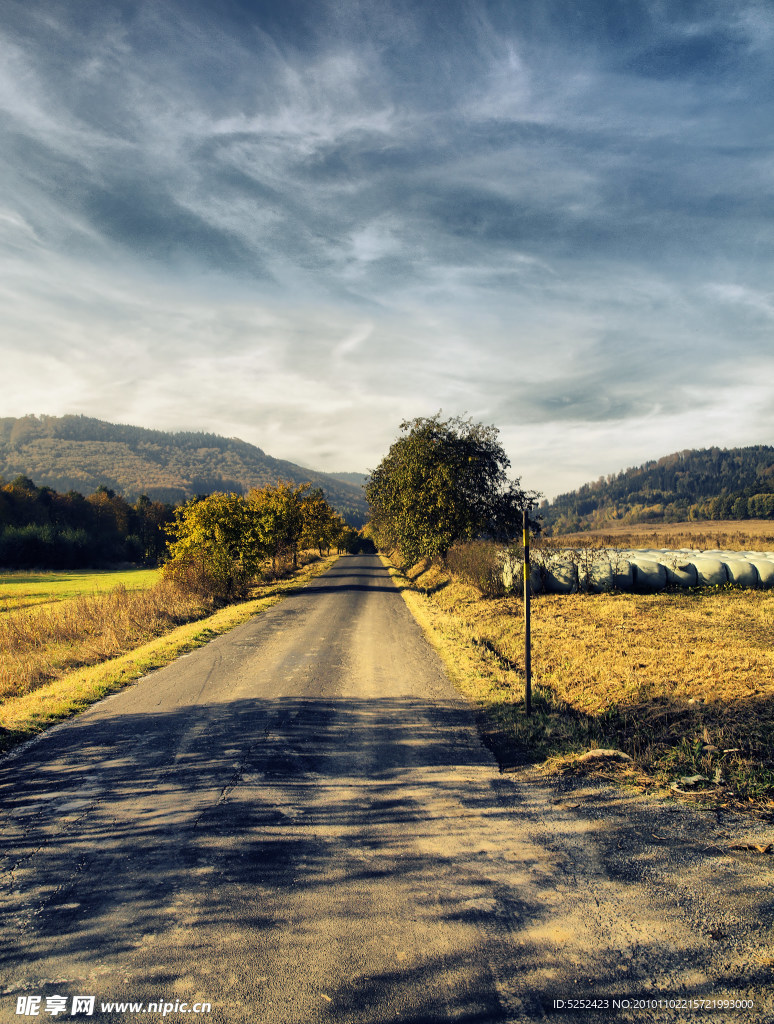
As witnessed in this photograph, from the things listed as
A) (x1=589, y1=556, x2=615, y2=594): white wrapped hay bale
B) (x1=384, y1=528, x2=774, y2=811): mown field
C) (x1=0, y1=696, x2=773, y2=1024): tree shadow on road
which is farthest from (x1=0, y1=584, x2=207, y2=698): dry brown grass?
(x1=589, y1=556, x2=615, y2=594): white wrapped hay bale

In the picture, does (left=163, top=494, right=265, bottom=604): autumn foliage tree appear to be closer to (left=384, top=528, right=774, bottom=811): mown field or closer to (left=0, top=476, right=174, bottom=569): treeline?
(left=384, top=528, right=774, bottom=811): mown field

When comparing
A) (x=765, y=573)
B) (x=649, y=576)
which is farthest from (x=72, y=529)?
(x=765, y=573)

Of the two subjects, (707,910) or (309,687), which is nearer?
(707,910)

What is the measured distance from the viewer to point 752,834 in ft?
14.3

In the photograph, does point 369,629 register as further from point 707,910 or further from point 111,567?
point 111,567

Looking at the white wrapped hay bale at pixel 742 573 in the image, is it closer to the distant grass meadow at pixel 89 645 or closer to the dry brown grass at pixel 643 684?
the dry brown grass at pixel 643 684

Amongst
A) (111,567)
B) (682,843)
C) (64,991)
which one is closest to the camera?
(64,991)

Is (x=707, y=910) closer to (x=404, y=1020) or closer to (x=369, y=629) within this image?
(x=404, y=1020)

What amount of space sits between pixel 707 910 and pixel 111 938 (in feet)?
13.3

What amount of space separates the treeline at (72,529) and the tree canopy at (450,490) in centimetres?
5053

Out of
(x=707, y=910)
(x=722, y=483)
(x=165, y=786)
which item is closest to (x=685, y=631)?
(x=707, y=910)

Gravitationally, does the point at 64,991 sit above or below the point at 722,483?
below

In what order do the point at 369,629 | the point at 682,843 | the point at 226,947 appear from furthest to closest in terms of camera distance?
the point at 369,629, the point at 682,843, the point at 226,947

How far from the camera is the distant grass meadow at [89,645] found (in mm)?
8742
